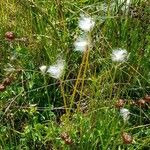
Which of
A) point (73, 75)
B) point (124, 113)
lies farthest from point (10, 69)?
point (124, 113)

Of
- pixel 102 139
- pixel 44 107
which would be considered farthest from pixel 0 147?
pixel 102 139

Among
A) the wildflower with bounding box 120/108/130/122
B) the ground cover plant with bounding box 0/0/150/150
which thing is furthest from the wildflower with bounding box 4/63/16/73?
the wildflower with bounding box 120/108/130/122

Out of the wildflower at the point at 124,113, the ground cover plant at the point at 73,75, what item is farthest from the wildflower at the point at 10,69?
the wildflower at the point at 124,113

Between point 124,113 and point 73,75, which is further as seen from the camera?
point 73,75

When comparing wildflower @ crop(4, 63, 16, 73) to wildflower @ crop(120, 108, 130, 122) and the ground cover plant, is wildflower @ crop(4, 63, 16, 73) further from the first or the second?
wildflower @ crop(120, 108, 130, 122)

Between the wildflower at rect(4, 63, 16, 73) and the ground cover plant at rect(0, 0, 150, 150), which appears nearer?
the ground cover plant at rect(0, 0, 150, 150)

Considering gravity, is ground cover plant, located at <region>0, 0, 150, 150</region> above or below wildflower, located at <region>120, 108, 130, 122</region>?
above

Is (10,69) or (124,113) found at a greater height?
(10,69)

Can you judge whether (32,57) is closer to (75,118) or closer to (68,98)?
(68,98)

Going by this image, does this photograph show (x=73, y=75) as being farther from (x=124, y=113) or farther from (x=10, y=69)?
(x=124, y=113)
